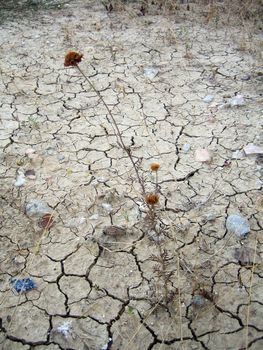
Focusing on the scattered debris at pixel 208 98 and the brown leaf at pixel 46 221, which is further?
Answer: the scattered debris at pixel 208 98

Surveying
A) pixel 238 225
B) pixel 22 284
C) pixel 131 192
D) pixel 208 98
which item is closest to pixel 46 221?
pixel 22 284

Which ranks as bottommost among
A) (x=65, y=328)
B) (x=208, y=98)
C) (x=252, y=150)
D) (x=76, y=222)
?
(x=65, y=328)

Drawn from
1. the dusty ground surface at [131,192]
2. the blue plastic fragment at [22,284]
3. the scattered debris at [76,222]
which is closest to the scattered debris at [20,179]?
the dusty ground surface at [131,192]

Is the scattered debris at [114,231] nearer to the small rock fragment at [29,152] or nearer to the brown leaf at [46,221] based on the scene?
the brown leaf at [46,221]

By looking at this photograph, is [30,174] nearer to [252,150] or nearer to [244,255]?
[244,255]

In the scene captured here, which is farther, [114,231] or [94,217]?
[94,217]

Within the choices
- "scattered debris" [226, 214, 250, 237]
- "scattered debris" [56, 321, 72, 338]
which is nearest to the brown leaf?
"scattered debris" [56, 321, 72, 338]

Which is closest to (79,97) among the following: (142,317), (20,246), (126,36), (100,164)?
(100,164)
